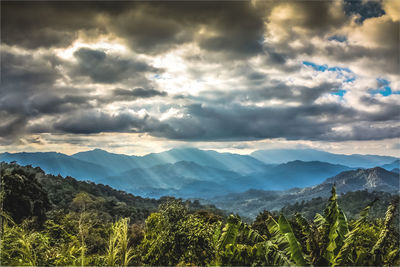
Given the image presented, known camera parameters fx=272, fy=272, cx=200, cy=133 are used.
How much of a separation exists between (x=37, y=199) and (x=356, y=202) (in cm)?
15891

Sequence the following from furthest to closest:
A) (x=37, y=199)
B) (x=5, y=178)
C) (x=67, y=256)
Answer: (x=37, y=199) < (x=5, y=178) < (x=67, y=256)

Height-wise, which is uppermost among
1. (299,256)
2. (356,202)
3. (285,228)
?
(285,228)

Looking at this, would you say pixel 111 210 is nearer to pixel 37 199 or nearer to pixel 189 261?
pixel 37 199

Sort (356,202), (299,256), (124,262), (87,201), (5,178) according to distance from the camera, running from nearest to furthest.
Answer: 1. (299,256)
2. (124,262)
3. (5,178)
4. (87,201)
5. (356,202)

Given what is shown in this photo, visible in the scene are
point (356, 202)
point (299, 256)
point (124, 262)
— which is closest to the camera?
point (299, 256)

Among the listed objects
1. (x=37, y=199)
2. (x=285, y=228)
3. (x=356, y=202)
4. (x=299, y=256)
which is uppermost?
(x=285, y=228)

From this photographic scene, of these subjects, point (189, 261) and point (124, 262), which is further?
point (189, 261)

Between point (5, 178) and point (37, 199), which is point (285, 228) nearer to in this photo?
point (5, 178)

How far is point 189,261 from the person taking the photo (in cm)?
672

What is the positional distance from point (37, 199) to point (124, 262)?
16395mm

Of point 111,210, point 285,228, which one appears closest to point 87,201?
point 111,210

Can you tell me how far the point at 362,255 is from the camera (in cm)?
589

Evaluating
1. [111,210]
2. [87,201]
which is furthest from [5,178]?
[111,210]

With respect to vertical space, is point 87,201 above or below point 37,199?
below
